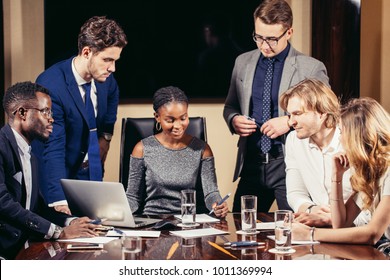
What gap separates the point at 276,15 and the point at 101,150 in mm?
1126

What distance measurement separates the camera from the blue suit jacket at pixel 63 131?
2971mm

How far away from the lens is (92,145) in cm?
311

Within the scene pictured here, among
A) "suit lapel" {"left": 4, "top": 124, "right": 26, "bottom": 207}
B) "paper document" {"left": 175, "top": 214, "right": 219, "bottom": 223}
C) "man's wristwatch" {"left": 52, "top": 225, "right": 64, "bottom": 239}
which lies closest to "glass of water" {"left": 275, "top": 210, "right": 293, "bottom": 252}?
"paper document" {"left": 175, "top": 214, "right": 219, "bottom": 223}

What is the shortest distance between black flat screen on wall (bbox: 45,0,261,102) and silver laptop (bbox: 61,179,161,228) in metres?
0.89

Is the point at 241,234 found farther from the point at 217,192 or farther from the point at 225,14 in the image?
the point at 225,14

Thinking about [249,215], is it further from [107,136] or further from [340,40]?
[340,40]

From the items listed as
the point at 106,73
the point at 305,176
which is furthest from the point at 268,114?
the point at 106,73

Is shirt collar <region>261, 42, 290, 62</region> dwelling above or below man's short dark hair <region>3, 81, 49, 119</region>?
above

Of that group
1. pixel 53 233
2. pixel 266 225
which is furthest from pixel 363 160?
pixel 53 233

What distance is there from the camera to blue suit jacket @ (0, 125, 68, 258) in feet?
7.59

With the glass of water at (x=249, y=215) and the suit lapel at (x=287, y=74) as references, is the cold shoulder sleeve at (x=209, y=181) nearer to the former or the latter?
the suit lapel at (x=287, y=74)

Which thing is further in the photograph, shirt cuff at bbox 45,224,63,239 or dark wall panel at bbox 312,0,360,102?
dark wall panel at bbox 312,0,360,102

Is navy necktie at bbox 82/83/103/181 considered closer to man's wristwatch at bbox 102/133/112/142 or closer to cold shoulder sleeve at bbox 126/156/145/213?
man's wristwatch at bbox 102/133/112/142

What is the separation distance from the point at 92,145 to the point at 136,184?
1.15 feet
